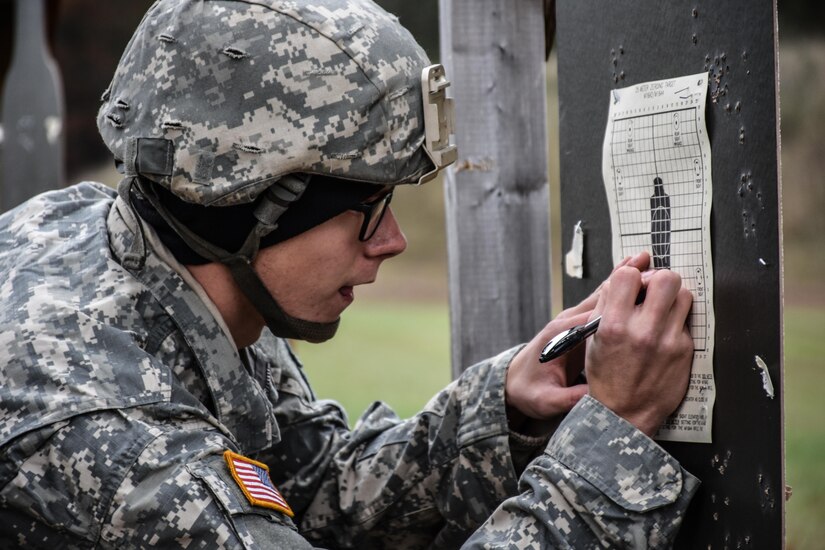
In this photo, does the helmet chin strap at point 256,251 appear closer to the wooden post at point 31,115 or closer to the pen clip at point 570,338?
the pen clip at point 570,338

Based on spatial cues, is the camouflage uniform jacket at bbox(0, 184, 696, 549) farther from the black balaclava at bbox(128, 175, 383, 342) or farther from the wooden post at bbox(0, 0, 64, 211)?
the wooden post at bbox(0, 0, 64, 211)

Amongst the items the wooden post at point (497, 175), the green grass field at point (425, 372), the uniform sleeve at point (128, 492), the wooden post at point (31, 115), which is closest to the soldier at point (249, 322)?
the uniform sleeve at point (128, 492)

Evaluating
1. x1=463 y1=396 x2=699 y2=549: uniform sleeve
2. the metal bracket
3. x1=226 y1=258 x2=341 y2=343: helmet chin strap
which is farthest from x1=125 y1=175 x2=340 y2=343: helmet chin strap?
x1=463 y1=396 x2=699 y2=549: uniform sleeve

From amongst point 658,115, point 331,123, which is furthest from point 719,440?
point 331,123

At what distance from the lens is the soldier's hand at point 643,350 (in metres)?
1.56

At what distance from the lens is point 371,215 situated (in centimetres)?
181

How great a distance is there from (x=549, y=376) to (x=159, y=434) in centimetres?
69

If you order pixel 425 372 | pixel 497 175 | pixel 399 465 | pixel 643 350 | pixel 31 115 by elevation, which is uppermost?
pixel 31 115

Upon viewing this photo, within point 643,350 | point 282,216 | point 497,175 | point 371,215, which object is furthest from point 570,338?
point 497,175

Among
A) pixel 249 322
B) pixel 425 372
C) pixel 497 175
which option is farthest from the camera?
pixel 425 372

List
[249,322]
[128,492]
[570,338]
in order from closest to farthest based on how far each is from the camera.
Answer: [128,492]
[570,338]
[249,322]

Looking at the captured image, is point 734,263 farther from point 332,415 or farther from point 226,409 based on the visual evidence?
point 332,415

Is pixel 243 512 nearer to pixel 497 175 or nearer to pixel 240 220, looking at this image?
pixel 240 220

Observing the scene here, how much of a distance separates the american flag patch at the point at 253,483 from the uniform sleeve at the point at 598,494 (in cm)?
31
